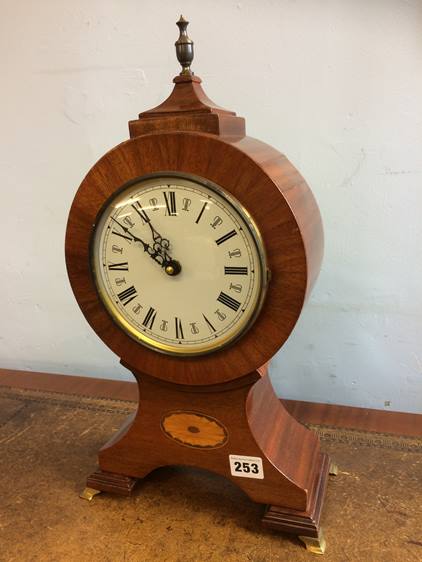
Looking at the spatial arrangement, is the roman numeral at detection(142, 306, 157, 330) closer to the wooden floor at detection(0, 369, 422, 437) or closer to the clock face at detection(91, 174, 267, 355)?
the clock face at detection(91, 174, 267, 355)

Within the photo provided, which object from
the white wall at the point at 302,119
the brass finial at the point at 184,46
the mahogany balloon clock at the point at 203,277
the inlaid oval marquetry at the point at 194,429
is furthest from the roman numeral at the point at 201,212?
the white wall at the point at 302,119

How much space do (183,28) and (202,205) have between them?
10.7 inches

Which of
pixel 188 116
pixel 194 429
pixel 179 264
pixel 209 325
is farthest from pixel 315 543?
pixel 188 116

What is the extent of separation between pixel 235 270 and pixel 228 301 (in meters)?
0.05

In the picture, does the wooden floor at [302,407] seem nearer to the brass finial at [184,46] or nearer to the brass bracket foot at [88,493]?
the brass bracket foot at [88,493]

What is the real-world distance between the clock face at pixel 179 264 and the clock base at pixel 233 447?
98mm

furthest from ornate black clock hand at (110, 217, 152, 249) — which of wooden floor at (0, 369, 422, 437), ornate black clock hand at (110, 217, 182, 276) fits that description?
wooden floor at (0, 369, 422, 437)

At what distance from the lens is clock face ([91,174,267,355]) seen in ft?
2.43

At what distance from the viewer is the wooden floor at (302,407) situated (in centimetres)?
109

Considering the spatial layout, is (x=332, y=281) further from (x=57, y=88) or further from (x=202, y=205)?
(x=57, y=88)

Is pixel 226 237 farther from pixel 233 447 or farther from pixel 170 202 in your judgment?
pixel 233 447

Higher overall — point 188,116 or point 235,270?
point 188,116

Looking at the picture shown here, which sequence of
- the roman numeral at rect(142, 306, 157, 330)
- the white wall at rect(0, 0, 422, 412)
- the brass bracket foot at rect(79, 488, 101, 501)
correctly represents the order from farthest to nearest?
the white wall at rect(0, 0, 422, 412), the brass bracket foot at rect(79, 488, 101, 501), the roman numeral at rect(142, 306, 157, 330)

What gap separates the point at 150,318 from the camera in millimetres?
825
